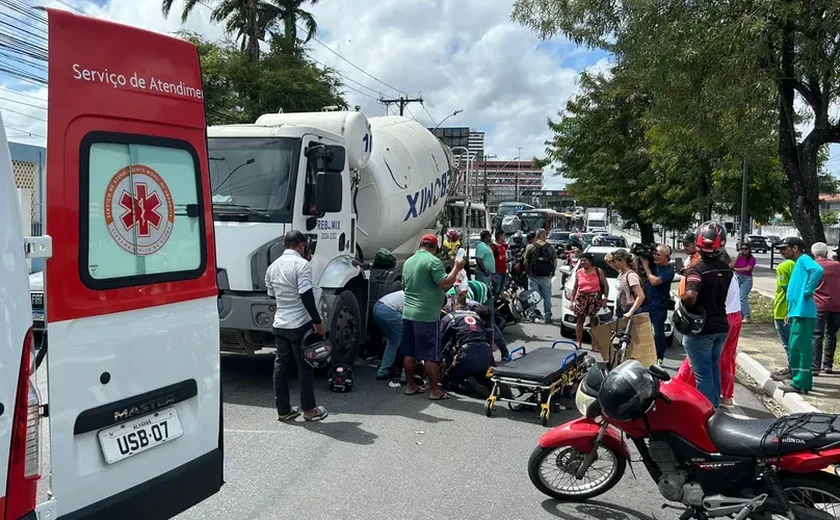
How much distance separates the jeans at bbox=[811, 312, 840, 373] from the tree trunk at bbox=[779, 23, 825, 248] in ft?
15.0

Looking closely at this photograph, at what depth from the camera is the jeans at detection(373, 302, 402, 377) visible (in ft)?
26.1

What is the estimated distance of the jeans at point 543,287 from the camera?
13003 mm

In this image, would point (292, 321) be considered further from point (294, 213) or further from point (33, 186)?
point (33, 186)

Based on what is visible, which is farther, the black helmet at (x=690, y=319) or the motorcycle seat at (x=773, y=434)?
the black helmet at (x=690, y=319)

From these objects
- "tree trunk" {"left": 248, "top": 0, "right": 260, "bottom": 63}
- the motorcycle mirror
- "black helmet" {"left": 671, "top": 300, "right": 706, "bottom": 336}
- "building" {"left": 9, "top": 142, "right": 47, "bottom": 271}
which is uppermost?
"tree trunk" {"left": 248, "top": 0, "right": 260, "bottom": 63}

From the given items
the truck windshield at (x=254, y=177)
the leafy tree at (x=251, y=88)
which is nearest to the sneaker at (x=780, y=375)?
the truck windshield at (x=254, y=177)

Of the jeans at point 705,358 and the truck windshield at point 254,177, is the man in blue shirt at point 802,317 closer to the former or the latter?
the jeans at point 705,358

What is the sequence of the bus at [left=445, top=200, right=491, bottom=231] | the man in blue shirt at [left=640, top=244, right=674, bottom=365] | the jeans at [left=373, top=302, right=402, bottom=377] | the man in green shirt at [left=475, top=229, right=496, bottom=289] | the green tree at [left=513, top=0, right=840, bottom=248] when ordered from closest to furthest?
the jeans at [left=373, top=302, right=402, bottom=377], the man in blue shirt at [left=640, top=244, right=674, bottom=365], the green tree at [left=513, top=0, right=840, bottom=248], the man in green shirt at [left=475, top=229, right=496, bottom=289], the bus at [left=445, top=200, right=491, bottom=231]

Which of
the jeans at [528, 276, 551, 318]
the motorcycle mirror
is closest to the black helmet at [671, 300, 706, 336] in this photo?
the motorcycle mirror

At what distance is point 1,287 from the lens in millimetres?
2193

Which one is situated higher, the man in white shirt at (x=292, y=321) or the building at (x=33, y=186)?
the building at (x=33, y=186)

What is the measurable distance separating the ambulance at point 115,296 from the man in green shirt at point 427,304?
3692 mm

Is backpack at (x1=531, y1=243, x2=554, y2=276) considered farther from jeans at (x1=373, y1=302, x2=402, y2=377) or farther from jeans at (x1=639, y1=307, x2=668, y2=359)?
jeans at (x1=373, y1=302, x2=402, y2=377)

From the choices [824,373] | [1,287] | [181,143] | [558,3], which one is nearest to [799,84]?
[558,3]
